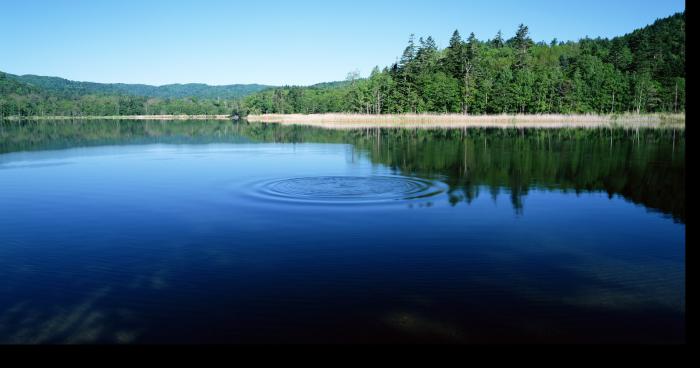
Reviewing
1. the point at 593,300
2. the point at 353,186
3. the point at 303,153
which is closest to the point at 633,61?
the point at 303,153

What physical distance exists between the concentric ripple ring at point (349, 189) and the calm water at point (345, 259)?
8 cm

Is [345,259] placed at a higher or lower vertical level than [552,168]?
lower

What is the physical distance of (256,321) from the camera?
22.0ft

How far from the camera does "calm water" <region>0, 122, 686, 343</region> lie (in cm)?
658

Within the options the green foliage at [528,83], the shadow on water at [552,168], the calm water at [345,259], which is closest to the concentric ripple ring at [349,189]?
the calm water at [345,259]

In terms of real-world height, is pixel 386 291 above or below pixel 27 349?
below

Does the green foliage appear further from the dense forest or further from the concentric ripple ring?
the concentric ripple ring

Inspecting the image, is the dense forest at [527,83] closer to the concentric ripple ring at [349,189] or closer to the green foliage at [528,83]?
the green foliage at [528,83]

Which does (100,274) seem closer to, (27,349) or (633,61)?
(27,349)

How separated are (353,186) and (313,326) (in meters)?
11.6

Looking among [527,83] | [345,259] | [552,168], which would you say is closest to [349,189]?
[345,259]

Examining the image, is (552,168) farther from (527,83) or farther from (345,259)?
(527,83)

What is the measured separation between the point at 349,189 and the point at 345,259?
8.01m

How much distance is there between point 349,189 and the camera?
17.4 m
